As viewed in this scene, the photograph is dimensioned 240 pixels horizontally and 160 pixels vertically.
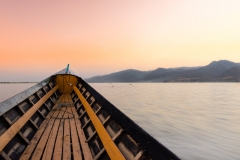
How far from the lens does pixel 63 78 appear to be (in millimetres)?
13203

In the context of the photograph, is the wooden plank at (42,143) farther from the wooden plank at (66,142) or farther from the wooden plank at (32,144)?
the wooden plank at (66,142)

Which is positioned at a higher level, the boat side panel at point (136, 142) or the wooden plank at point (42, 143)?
the boat side panel at point (136, 142)

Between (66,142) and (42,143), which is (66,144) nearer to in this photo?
(66,142)

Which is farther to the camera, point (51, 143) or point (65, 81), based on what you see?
point (65, 81)

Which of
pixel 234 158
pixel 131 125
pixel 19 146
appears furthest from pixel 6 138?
pixel 234 158

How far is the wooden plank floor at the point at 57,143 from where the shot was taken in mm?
3725

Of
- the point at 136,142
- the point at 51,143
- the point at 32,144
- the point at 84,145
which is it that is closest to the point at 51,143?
the point at 51,143

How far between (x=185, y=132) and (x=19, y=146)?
9411mm

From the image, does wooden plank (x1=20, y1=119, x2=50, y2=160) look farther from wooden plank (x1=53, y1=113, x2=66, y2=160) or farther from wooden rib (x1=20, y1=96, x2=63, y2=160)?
wooden plank (x1=53, y1=113, x2=66, y2=160)

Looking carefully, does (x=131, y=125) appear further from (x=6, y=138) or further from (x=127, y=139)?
(x=6, y=138)

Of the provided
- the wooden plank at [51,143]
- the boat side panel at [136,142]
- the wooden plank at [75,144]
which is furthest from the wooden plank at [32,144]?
the boat side panel at [136,142]

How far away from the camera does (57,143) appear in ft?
14.3

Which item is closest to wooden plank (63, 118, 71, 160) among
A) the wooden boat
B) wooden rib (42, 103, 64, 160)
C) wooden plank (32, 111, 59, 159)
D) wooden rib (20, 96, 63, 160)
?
the wooden boat

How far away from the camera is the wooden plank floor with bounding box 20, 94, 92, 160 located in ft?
12.2
